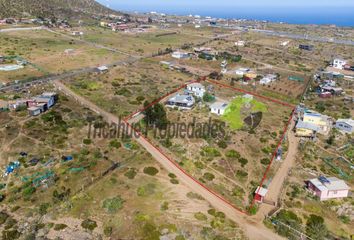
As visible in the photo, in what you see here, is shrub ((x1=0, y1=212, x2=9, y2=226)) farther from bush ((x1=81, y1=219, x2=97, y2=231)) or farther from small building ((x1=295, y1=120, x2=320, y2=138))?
small building ((x1=295, y1=120, x2=320, y2=138))

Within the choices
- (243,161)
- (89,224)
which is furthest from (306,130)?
(89,224)

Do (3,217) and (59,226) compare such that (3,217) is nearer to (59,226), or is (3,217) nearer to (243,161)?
(59,226)

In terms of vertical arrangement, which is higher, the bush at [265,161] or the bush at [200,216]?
the bush at [265,161]

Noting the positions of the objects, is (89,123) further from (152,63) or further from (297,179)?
(152,63)

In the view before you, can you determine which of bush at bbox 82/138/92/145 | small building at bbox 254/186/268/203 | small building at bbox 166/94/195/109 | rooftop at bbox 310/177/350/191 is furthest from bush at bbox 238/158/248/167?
bush at bbox 82/138/92/145

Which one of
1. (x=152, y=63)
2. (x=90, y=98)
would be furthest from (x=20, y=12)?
(x=90, y=98)

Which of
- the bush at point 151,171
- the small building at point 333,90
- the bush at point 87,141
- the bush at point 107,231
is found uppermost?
the small building at point 333,90

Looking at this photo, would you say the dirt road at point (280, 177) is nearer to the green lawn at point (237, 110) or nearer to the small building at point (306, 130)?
the small building at point (306, 130)

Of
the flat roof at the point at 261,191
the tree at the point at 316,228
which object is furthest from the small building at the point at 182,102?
the tree at the point at 316,228
